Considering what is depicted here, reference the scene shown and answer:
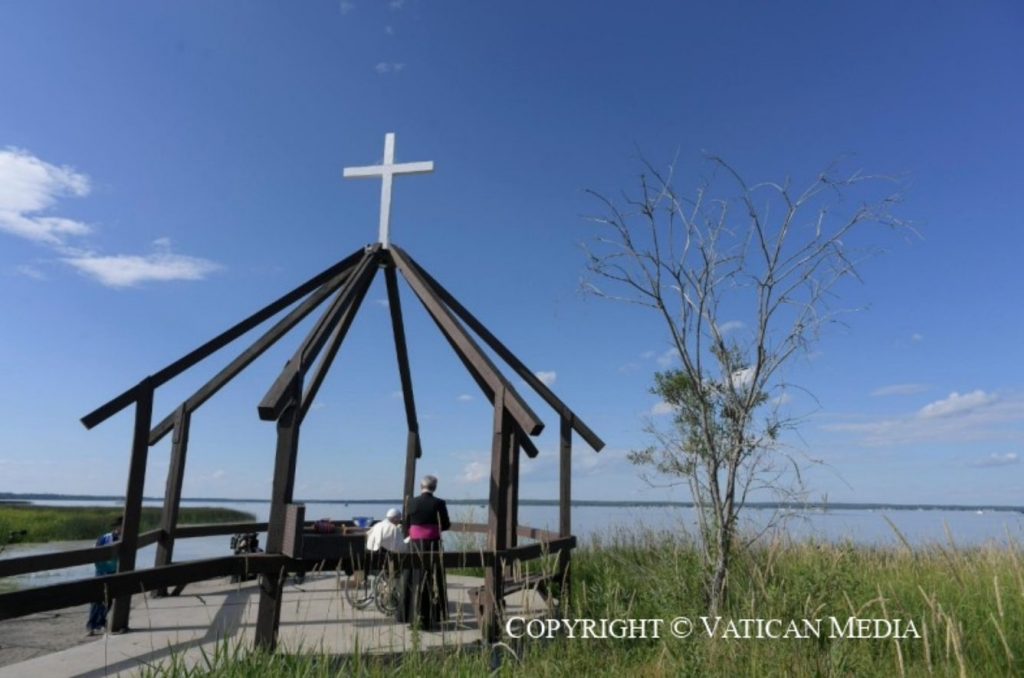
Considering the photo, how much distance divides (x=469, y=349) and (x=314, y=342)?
1541mm

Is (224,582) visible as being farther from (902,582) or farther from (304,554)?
(902,582)

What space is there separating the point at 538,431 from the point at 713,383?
6.76 feet

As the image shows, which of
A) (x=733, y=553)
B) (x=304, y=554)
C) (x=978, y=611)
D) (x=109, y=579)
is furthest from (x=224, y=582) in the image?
(x=978, y=611)

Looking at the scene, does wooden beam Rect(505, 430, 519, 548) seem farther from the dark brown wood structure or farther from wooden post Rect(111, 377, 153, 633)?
wooden post Rect(111, 377, 153, 633)

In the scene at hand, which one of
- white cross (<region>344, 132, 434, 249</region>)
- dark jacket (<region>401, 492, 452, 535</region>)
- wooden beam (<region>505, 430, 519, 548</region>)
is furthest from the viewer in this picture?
white cross (<region>344, 132, 434, 249</region>)

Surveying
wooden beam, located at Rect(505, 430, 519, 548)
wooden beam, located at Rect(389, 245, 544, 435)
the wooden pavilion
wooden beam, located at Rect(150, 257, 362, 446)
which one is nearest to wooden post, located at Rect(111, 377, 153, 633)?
the wooden pavilion

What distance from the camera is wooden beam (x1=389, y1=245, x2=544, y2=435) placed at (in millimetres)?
6094

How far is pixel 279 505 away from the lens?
5.46 metres

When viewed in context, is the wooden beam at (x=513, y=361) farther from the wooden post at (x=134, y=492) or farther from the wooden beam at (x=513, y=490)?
the wooden post at (x=134, y=492)

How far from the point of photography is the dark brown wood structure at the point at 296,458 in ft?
16.3

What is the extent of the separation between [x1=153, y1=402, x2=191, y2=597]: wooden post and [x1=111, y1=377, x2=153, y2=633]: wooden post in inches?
49.4

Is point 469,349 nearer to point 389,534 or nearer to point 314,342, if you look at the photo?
point 314,342

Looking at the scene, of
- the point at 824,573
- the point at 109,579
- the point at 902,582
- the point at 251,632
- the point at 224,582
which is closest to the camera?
the point at 109,579

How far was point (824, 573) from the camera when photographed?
201 inches
